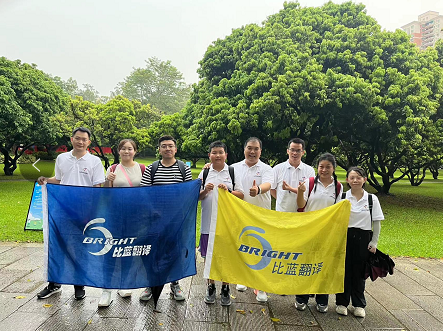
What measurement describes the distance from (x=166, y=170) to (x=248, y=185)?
1.05 m

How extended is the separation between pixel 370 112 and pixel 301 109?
91.4 inches

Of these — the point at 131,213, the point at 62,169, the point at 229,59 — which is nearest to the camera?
the point at 131,213

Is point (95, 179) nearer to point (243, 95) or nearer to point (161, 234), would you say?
point (161, 234)

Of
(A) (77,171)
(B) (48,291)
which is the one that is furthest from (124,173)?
(B) (48,291)

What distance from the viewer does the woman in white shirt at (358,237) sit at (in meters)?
3.59

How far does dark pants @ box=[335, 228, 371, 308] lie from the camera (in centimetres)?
362

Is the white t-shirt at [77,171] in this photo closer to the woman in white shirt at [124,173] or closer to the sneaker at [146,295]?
the woman in white shirt at [124,173]

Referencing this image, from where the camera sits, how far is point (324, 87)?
10.7 metres

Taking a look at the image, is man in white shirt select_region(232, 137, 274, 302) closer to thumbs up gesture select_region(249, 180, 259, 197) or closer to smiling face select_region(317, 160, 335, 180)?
thumbs up gesture select_region(249, 180, 259, 197)

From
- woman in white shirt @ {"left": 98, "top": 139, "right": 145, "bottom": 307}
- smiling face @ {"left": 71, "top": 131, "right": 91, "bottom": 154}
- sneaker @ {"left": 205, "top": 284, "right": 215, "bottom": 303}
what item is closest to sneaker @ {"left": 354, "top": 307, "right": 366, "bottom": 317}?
sneaker @ {"left": 205, "top": 284, "right": 215, "bottom": 303}

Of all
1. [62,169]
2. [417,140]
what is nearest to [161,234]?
[62,169]

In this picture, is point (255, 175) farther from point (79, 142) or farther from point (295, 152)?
point (79, 142)

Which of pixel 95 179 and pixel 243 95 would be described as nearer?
pixel 95 179

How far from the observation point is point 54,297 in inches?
155
